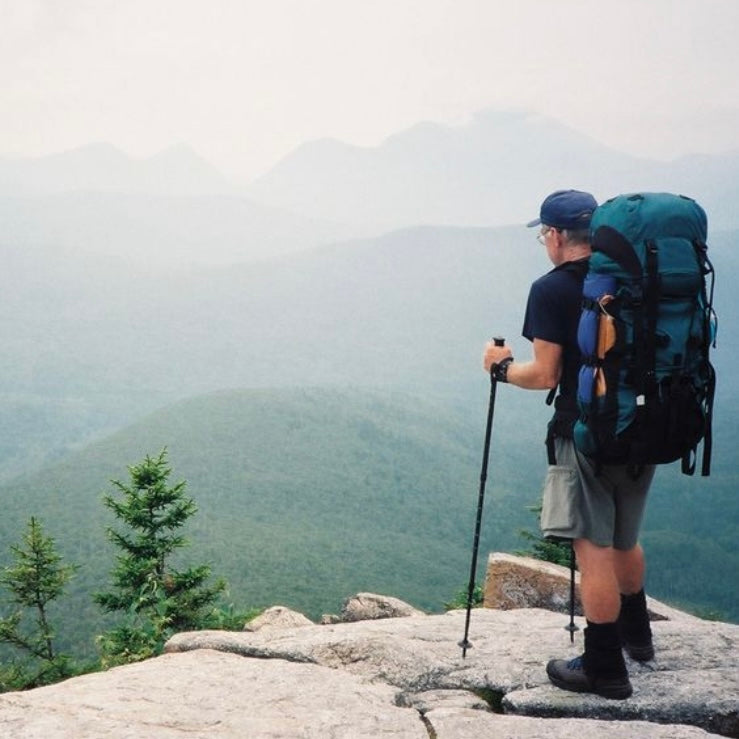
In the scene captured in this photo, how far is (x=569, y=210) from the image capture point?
4.79 meters

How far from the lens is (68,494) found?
138250 mm

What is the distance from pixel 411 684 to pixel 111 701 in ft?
7.35

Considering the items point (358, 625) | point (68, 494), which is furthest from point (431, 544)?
point (358, 625)

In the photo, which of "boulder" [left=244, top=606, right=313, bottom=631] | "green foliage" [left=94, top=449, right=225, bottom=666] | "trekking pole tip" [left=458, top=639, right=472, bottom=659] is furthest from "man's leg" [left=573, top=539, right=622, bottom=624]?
"green foliage" [left=94, top=449, right=225, bottom=666]

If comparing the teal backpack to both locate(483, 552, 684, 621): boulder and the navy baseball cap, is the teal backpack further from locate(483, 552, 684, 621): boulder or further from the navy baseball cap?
locate(483, 552, 684, 621): boulder

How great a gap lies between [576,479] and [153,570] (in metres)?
13.7

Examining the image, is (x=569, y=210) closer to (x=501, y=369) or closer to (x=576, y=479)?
(x=501, y=369)

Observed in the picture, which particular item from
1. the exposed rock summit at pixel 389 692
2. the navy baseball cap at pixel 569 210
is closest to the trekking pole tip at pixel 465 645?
the exposed rock summit at pixel 389 692

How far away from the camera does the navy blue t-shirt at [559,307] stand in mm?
4621

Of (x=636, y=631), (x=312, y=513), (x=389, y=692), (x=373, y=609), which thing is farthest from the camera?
(x=312, y=513)

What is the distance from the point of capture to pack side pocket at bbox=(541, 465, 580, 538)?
15.4 ft

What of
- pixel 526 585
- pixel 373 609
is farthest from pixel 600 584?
pixel 373 609

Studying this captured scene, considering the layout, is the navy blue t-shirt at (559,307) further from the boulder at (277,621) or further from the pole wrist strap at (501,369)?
the boulder at (277,621)

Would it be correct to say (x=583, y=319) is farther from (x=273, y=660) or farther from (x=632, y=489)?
(x=273, y=660)
